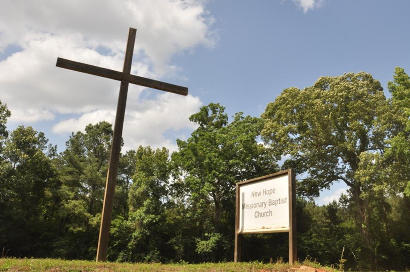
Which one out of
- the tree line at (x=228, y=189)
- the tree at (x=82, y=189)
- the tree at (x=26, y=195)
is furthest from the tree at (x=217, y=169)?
the tree at (x=26, y=195)

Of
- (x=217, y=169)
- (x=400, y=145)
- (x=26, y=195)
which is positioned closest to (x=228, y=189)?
(x=217, y=169)

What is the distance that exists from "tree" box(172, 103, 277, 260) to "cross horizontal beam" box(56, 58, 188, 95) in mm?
15108

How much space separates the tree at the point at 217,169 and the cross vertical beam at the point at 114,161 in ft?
52.4

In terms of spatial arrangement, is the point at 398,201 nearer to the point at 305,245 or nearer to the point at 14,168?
the point at 305,245

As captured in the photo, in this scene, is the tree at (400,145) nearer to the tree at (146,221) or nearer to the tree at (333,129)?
the tree at (333,129)

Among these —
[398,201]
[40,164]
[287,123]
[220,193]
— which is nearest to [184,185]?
[220,193]

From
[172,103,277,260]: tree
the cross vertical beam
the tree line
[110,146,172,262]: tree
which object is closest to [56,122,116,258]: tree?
the tree line

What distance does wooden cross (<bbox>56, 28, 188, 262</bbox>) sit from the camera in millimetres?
10102

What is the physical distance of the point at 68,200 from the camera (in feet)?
104

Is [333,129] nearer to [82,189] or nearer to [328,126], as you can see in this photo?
[328,126]

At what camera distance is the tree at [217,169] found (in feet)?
89.0

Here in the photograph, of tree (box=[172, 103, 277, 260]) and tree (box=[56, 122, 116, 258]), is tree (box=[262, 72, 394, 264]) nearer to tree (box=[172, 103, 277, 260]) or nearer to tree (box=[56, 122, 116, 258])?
tree (box=[172, 103, 277, 260])

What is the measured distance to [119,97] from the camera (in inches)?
440

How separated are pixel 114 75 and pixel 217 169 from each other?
1686 cm
